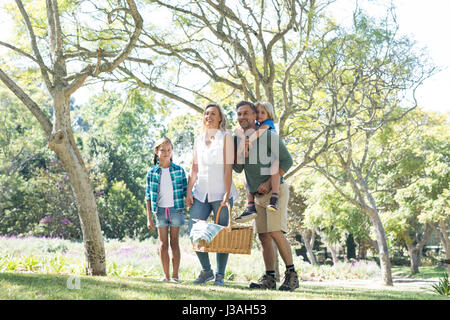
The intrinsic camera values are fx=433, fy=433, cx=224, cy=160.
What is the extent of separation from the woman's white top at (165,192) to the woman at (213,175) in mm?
341

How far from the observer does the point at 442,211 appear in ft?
56.3

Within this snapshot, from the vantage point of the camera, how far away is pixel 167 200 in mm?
5375

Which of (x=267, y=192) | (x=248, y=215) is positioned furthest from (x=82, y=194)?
(x=267, y=192)

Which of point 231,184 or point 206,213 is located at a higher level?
point 231,184

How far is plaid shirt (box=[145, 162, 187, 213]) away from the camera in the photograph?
5371 millimetres

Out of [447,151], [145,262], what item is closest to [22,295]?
[145,262]

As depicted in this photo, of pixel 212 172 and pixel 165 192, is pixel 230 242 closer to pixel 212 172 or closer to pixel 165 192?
pixel 212 172

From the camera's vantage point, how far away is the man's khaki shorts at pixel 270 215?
4.62m

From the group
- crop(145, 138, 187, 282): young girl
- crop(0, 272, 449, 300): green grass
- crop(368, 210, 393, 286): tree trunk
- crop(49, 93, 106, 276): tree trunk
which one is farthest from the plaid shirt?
crop(368, 210, 393, 286): tree trunk

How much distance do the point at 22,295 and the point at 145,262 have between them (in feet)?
29.8

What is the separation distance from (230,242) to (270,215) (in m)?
0.52

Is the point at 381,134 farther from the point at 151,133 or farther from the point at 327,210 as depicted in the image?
the point at 151,133

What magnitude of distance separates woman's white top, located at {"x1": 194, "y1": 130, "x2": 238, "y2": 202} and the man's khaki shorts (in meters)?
0.46
